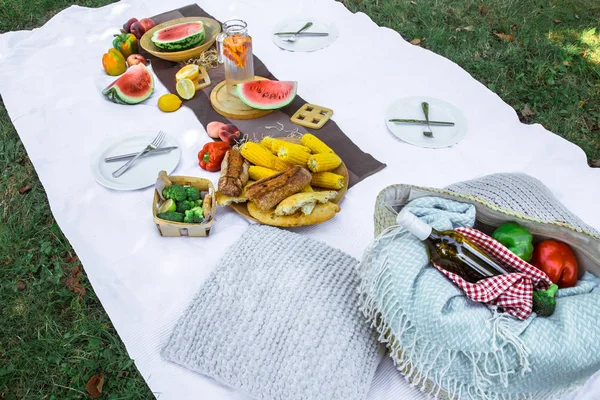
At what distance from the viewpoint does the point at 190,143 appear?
2.28 m

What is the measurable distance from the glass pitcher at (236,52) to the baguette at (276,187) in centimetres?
81

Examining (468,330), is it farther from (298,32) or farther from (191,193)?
(298,32)

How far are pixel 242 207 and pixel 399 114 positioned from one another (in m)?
1.05

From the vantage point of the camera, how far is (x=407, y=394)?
141 centimetres

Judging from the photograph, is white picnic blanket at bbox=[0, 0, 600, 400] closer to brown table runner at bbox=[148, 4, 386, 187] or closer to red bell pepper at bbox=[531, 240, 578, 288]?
brown table runner at bbox=[148, 4, 386, 187]

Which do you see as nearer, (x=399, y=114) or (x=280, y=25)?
(x=399, y=114)

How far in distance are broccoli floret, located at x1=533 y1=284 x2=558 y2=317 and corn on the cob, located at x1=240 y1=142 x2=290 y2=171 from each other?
1083 mm

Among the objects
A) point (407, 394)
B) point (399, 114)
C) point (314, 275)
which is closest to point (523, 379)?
point (407, 394)

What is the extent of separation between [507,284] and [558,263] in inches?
8.3

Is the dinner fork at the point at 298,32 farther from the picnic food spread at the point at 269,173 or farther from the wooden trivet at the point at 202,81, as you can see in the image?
the wooden trivet at the point at 202,81

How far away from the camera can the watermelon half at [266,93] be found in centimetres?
231

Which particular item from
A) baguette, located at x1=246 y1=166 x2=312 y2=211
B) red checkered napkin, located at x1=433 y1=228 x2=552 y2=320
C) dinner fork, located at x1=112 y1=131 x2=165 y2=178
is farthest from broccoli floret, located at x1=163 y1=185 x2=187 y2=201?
red checkered napkin, located at x1=433 y1=228 x2=552 y2=320

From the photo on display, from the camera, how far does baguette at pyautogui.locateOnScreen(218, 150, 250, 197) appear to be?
5.93ft

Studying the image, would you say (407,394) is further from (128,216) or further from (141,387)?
(128,216)
